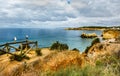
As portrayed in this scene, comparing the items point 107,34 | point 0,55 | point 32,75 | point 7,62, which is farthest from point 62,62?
point 107,34

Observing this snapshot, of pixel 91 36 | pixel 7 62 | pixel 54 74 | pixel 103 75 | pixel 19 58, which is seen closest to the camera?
pixel 103 75

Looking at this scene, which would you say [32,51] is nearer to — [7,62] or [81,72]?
[7,62]

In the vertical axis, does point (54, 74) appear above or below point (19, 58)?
above

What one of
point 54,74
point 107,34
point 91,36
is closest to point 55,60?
point 54,74

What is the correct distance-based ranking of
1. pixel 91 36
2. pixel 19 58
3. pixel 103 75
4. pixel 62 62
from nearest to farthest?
pixel 103 75 < pixel 62 62 < pixel 19 58 < pixel 91 36

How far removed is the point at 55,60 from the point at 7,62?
5018 mm

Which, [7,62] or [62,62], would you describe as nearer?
[62,62]

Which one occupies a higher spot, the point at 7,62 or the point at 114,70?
the point at 114,70

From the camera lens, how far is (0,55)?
23750 millimetres

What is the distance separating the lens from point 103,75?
7.37 meters

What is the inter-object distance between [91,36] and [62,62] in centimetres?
10833

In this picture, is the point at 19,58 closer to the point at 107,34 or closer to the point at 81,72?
the point at 81,72

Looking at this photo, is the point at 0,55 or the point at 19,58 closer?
the point at 19,58

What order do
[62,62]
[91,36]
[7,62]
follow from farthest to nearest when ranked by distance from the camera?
[91,36] → [7,62] → [62,62]
